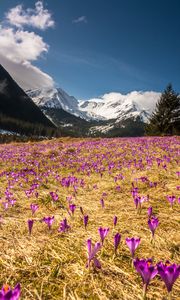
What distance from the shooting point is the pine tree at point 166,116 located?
53625mm

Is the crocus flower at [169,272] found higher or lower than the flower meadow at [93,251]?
higher

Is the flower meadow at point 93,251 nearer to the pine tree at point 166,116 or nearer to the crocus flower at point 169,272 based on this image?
the crocus flower at point 169,272

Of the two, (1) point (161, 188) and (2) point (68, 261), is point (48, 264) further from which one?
(1) point (161, 188)

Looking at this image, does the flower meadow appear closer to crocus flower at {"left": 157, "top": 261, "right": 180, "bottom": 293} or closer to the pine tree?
crocus flower at {"left": 157, "top": 261, "right": 180, "bottom": 293}

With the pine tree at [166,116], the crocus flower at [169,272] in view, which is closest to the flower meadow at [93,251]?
the crocus flower at [169,272]

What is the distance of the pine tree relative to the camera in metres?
53.6

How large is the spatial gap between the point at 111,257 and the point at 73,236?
734 millimetres

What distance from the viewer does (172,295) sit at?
2047 millimetres

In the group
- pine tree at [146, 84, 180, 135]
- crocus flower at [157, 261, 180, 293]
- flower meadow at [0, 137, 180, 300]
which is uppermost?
pine tree at [146, 84, 180, 135]

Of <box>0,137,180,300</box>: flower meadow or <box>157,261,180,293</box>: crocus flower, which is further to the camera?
<box>0,137,180,300</box>: flower meadow

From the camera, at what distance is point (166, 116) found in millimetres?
54281

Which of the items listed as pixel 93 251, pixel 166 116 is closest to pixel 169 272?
pixel 93 251

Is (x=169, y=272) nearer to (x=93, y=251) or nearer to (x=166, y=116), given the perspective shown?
(x=93, y=251)

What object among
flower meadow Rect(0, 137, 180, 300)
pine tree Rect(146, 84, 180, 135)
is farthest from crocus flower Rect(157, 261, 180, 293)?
pine tree Rect(146, 84, 180, 135)
